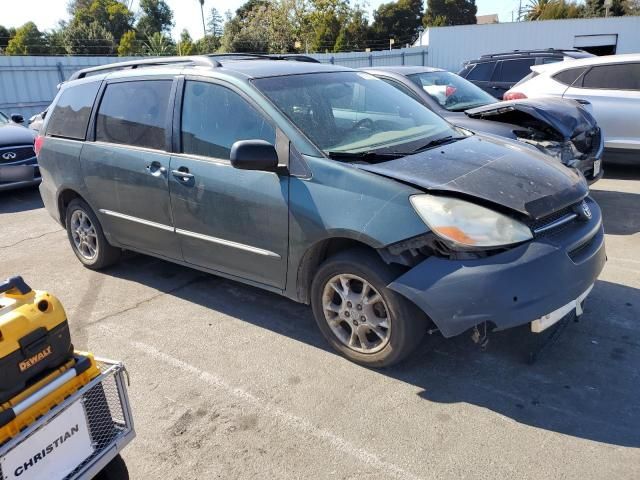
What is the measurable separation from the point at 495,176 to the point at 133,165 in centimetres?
273

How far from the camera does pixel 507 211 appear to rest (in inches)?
119

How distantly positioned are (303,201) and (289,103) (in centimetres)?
74

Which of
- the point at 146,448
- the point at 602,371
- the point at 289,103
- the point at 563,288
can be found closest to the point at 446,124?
the point at 289,103

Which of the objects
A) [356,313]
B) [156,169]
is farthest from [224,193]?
[356,313]

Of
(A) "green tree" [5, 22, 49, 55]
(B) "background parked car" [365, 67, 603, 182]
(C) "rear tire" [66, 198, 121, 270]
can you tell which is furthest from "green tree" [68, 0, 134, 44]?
(C) "rear tire" [66, 198, 121, 270]

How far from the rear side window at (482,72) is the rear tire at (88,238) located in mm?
8328

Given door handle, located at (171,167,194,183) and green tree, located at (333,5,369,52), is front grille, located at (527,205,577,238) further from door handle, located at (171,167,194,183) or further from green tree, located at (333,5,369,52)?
green tree, located at (333,5,369,52)

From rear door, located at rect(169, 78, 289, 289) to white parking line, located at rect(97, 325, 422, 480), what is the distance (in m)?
0.72

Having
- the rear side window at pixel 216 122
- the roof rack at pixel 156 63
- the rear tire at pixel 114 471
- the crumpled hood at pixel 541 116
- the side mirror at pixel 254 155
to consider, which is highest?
the roof rack at pixel 156 63

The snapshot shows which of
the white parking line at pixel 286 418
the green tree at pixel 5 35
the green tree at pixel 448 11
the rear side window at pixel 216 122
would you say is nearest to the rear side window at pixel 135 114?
the rear side window at pixel 216 122

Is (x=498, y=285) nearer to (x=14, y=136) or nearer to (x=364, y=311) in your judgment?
(x=364, y=311)

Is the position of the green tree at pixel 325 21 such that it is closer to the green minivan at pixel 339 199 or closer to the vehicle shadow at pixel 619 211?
the vehicle shadow at pixel 619 211

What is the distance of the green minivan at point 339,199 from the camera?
2.96 metres

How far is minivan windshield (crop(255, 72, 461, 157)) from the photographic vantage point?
11.8 ft
